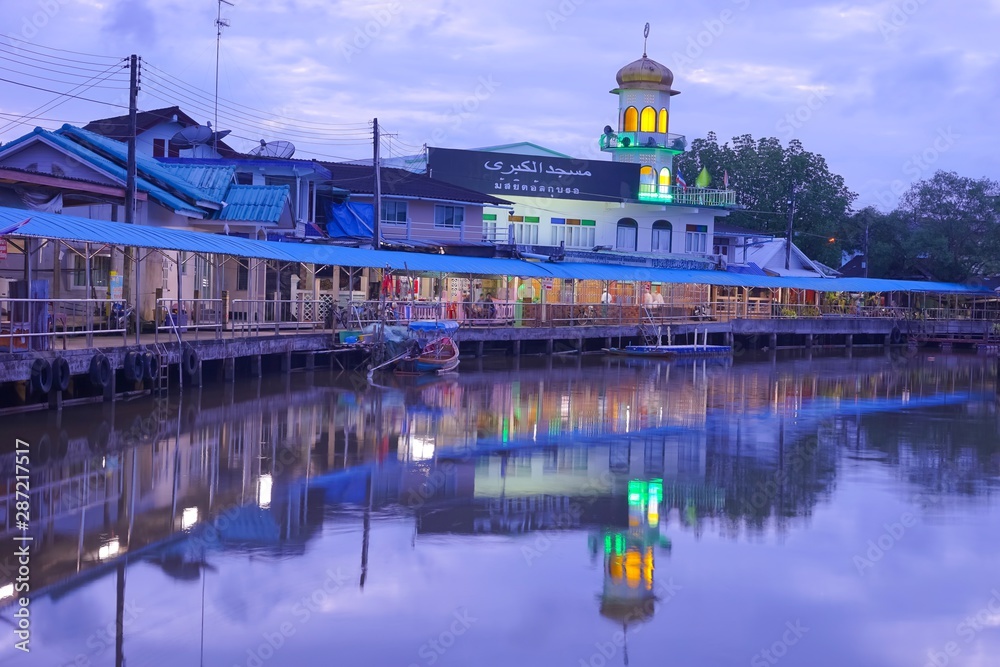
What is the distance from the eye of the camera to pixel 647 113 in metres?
65.4

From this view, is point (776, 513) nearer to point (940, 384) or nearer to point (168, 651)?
point (168, 651)

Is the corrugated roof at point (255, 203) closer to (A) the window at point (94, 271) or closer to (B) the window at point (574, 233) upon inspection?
(A) the window at point (94, 271)

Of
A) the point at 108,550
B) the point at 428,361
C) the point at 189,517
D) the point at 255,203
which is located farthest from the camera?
the point at 255,203

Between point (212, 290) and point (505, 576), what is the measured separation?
83.3 feet

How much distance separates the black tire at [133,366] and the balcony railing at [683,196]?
42836mm

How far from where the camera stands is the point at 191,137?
45469 millimetres

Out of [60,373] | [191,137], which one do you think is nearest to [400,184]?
[191,137]

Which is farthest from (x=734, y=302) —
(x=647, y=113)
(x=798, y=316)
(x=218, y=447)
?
(x=218, y=447)

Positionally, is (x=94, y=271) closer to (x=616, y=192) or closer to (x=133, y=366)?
(x=133, y=366)

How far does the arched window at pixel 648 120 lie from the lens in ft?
214

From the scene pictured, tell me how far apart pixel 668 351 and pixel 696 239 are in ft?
71.2

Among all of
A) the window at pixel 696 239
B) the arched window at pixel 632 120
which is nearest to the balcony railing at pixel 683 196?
the window at pixel 696 239

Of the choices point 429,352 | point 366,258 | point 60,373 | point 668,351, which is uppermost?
point 366,258

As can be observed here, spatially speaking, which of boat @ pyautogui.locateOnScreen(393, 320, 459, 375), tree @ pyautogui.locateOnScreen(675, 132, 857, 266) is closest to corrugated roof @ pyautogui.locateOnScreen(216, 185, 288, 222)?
boat @ pyautogui.locateOnScreen(393, 320, 459, 375)
